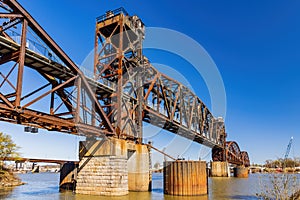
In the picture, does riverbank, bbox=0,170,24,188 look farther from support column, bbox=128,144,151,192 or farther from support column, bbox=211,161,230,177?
support column, bbox=211,161,230,177

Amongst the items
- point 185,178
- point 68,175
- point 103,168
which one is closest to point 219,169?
point 68,175

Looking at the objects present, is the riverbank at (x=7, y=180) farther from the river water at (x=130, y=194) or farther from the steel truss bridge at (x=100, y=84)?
the steel truss bridge at (x=100, y=84)

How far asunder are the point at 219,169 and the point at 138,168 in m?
69.3

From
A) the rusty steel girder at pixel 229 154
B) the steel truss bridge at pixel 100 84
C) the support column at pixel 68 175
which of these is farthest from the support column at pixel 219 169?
the support column at pixel 68 175

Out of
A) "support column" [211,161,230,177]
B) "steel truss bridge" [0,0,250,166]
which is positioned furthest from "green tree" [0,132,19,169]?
"support column" [211,161,230,177]

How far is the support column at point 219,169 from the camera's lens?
94.8 metres

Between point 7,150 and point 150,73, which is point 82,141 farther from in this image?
point 7,150

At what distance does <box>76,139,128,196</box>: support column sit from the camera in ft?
90.8

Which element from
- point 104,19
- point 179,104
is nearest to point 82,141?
point 104,19

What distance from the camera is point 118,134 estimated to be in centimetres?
3216

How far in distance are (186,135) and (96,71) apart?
1316 inches

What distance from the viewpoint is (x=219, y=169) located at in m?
95.4

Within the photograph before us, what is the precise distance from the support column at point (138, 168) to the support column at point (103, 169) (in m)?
3.91

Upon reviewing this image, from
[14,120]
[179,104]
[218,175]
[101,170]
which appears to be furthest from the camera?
[218,175]
